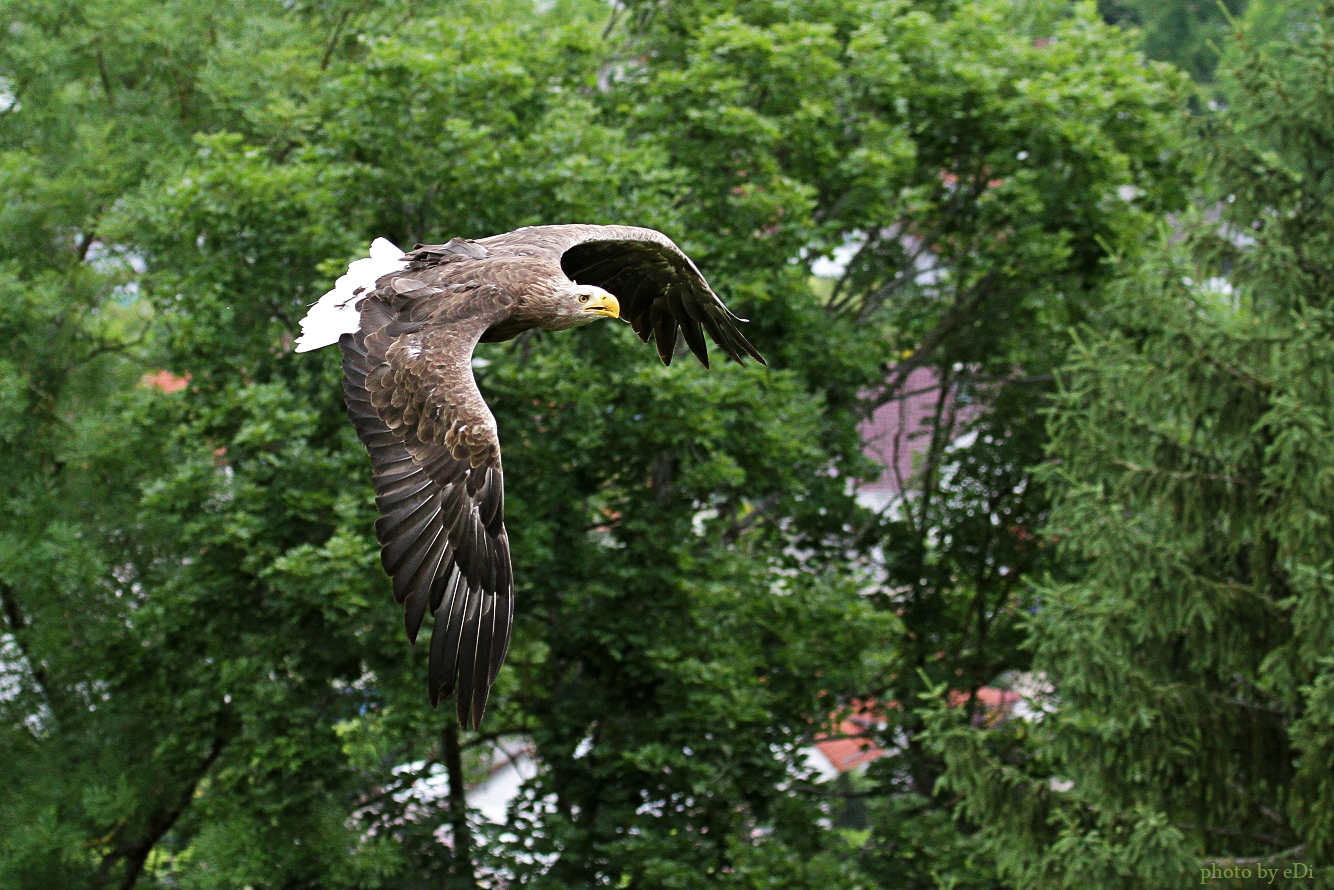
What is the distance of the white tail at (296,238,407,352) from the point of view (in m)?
6.08

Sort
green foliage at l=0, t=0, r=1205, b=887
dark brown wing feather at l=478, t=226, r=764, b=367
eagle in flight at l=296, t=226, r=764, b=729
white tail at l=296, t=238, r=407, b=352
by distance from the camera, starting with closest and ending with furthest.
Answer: eagle in flight at l=296, t=226, r=764, b=729
white tail at l=296, t=238, r=407, b=352
dark brown wing feather at l=478, t=226, r=764, b=367
green foliage at l=0, t=0, r=1205, b=887

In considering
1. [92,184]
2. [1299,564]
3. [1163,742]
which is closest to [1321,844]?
[1163,742]

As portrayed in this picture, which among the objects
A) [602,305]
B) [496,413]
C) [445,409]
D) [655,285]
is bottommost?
[496,413]

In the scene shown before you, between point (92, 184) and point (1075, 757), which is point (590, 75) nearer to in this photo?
point (92, 184)

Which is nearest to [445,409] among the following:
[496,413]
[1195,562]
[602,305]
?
[602,305]

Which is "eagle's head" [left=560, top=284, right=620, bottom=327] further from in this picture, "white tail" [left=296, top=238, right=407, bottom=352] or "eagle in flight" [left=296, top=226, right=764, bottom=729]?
"white tail" [left=296, top=238, right=407, bottom=352]

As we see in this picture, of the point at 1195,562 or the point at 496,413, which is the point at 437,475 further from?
the point at 1195,562

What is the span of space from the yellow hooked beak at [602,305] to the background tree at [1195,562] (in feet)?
15.3

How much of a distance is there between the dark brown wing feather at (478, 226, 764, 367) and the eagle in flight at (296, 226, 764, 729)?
0.51m

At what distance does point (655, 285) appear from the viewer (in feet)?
25.8

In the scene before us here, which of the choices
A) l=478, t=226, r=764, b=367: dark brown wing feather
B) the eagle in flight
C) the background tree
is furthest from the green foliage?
the eagle in flight

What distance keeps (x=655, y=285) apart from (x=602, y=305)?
1430mm

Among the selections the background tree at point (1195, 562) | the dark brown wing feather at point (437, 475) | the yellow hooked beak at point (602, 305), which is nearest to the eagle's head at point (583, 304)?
the yellow hooked beak at point (602, 305)

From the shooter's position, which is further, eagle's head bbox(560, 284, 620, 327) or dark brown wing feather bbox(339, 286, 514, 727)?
eagle's head bbox(560, 284, 620, 327)
